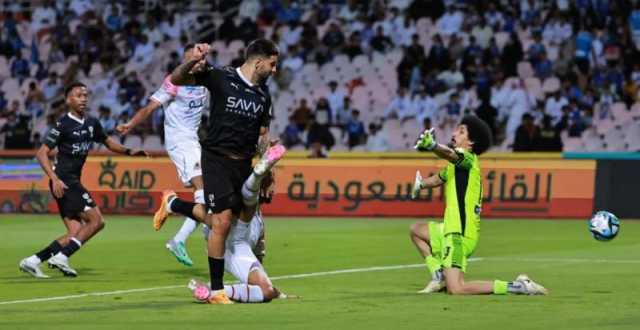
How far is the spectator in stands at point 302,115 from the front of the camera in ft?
110

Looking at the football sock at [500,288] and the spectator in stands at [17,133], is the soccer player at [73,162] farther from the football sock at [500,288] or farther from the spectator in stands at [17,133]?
the spectator in stands at [17,133]

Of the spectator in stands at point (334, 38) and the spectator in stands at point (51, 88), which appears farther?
the spectator in stands at point (51, 88)

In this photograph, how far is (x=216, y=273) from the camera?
39.1 ft

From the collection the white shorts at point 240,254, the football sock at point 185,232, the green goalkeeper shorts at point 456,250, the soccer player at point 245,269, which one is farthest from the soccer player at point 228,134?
the football sock at point 185,232

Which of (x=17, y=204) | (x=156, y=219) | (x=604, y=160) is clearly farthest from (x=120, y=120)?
(x=156, y=219)

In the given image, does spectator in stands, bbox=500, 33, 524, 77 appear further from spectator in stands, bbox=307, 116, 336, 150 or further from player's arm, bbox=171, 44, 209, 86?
player's arm, bbox=171, 44, 209, 86

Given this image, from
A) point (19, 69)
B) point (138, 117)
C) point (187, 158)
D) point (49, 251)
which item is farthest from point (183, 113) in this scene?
A: point (19, 69)

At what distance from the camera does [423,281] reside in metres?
15.0

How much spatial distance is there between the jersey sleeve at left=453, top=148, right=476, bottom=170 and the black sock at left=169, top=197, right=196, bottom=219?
120 inches

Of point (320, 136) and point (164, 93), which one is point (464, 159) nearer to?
point (164, 93)

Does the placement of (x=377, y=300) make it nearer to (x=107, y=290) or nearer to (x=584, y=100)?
(x=107, y=290)

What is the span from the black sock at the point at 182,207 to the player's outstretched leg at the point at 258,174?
99.1 inches

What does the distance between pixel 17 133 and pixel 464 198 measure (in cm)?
2303

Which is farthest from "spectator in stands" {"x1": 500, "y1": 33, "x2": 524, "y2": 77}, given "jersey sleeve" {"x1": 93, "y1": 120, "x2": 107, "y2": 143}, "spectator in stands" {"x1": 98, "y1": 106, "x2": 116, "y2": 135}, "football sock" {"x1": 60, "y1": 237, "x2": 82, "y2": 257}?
"football sock" {"x1": 60, "y1": 237, "x2": 82, "y2": 257}
